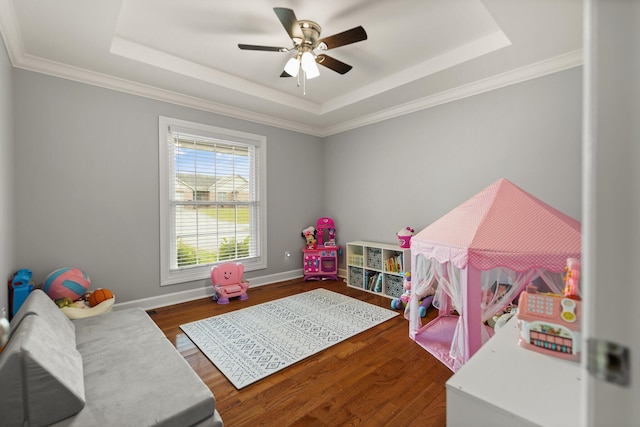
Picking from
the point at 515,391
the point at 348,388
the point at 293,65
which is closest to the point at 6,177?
the point at 293,65

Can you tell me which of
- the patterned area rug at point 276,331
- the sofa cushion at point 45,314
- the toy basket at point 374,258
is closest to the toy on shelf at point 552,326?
the patterned area rug at point 276,331

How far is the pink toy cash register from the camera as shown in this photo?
114 centimetres

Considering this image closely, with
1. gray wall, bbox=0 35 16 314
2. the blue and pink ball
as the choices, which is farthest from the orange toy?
gray wall, bbox=0 35 16 314

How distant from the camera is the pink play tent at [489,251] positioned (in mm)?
1804

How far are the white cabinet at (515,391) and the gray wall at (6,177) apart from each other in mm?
3030

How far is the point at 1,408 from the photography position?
1119 mm

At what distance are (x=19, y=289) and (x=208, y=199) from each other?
6.69 ft

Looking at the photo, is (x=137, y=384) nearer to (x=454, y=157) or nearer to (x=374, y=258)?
(x=374, y=258)

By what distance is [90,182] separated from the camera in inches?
121

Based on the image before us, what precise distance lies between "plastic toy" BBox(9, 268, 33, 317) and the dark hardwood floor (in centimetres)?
120

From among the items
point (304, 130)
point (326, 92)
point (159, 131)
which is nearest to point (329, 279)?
point (304, 130)

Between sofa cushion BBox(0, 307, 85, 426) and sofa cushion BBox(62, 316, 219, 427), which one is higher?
sofa cushion BBox(0, 307, 85, 426)

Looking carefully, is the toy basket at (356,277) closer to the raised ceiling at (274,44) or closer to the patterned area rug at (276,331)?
the patterned area rug at (276,331)

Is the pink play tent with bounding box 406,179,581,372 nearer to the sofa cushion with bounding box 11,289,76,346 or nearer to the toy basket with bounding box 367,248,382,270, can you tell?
the toy basket with bounding box 367,248,382,270
